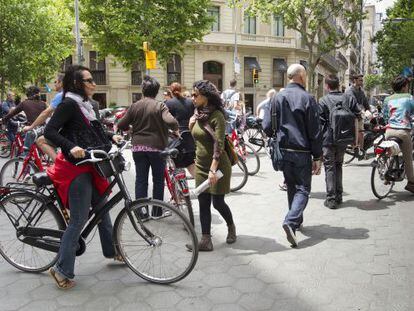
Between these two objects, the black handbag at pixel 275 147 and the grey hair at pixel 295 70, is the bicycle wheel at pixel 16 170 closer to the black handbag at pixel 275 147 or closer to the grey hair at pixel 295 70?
the black handbag at pixel 275 147

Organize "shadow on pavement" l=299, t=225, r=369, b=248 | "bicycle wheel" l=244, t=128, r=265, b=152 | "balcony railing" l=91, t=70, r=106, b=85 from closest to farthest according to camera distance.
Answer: "shadow on pavement" l=299, t=225, r=369, b=248 → "bicycle wheel" l=244, t=128, r=265, b=152 → "balcony railing" l=91, t=70, r=106, b=85

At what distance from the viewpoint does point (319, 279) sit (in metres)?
3.97

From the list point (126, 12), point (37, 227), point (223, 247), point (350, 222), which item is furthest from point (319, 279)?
point (126, 12)

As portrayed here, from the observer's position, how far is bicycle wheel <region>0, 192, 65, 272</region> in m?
3.93

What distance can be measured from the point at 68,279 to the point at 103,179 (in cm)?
91

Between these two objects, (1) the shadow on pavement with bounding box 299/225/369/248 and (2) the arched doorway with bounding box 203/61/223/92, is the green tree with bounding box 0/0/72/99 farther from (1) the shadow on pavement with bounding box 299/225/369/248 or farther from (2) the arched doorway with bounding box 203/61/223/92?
(1) the shadow on pavement with bounding box 299/225/369/248

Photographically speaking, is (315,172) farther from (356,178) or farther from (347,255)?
(356,178)

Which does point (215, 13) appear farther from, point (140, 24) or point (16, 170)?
point (16, 170)

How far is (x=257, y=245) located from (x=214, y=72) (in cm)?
3331

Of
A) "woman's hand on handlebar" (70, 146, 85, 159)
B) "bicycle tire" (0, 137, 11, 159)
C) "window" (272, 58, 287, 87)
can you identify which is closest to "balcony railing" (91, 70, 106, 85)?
"window" (272, 58, 287, 87)

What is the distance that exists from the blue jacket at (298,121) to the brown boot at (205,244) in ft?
4.31

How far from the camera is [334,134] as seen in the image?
654 cm

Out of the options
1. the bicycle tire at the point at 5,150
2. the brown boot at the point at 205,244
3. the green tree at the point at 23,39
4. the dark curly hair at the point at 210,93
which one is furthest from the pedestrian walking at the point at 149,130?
the green tree at the point at 23,39

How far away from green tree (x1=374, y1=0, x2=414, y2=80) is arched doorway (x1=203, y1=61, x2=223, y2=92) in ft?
44.4
